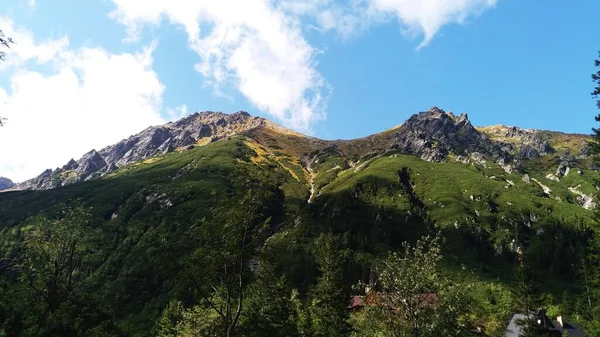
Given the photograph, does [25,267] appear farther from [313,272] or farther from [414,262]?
[313,272]

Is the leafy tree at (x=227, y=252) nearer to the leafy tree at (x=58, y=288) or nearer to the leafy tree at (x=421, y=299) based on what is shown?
the leafy tree at (x=421, y=299)

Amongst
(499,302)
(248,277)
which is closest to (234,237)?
(248,277)

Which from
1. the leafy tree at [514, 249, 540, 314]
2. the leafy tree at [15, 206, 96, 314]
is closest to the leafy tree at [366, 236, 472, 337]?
the leafy tree at [15, 206, 96, 314]

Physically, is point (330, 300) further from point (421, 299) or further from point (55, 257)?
point (55, 257)

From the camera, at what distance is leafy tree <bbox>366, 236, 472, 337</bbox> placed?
3156cm

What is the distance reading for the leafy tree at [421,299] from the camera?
31558 mm

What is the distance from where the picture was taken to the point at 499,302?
410 ft

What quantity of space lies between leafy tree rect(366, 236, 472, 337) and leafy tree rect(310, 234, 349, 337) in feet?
129

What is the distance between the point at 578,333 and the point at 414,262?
81825 millimetres

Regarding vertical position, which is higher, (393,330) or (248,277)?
(248,277)

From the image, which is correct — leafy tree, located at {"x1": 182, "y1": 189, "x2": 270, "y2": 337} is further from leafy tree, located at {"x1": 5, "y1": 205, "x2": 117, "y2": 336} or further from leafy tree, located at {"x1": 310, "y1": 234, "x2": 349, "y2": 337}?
leafy tree, located at {"x1": 310, "y1": 234, "x2": 349, "y2": 337}

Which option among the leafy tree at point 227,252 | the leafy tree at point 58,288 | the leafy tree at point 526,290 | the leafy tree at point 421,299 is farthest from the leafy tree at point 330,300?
the leafy tree at point 227,252

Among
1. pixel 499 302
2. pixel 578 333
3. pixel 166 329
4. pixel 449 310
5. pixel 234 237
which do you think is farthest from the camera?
pixel 499 302

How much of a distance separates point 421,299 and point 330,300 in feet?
140
